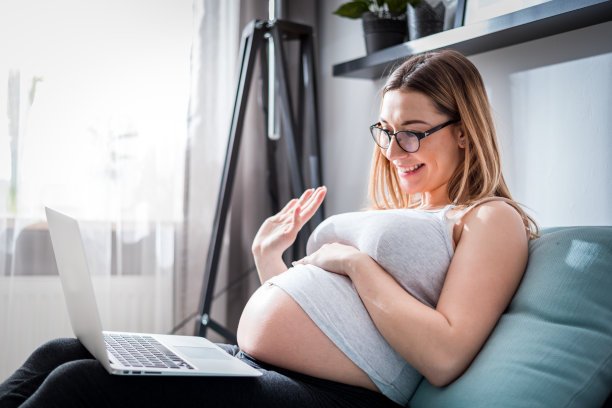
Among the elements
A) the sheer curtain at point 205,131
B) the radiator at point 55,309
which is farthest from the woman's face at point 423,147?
the radiator at point 55,309

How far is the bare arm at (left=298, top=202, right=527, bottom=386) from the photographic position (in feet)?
3.21

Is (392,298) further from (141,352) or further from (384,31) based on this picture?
(384,31)

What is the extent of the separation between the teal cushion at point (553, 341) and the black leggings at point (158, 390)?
169 mm

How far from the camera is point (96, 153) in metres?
2.08

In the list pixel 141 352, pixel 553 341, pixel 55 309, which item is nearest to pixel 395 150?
pixel 553 341

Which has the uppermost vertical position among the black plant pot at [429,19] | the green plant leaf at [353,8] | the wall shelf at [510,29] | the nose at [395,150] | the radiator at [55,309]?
the green plant leaf at [353,8]

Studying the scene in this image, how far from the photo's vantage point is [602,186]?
144 cm

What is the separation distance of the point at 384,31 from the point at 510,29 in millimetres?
565

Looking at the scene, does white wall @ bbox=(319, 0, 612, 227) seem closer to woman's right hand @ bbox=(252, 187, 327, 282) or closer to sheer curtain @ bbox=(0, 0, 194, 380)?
woman's right hand @ bbox=(252, 187, 327, 282)

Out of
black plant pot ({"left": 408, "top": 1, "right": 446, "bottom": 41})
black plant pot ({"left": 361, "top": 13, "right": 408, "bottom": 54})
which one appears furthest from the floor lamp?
black plant pot ({"left": 408, "top": 1, "right": 446, "bottom": 41})

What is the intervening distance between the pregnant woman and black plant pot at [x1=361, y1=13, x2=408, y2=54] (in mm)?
714

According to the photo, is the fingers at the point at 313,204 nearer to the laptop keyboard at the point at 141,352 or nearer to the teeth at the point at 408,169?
the teeth at the point at 408,169

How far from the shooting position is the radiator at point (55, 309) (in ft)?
6.35

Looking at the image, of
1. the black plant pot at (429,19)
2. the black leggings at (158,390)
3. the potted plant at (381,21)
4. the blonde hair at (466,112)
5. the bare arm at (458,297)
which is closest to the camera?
the black leggings at (158,390)
